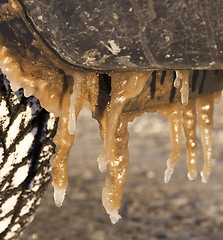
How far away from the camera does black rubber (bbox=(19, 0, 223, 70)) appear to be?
495 mm

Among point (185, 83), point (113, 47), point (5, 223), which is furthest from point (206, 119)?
point (5, 223)

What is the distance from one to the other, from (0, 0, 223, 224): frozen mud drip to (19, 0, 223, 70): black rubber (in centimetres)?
6

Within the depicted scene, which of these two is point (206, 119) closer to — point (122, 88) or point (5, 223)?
point (122, 88)

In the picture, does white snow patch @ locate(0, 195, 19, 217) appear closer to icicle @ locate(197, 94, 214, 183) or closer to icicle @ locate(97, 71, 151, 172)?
icicle @ locate(97, 71, 151, 172)

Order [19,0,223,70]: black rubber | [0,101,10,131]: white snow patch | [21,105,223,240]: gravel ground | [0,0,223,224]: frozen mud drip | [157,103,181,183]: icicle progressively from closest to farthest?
[19,0,223,70]: black rubber → [0,0,223,224]: frozen mud drip → [0,101,10,131]: white snow patch → [157,103,181,183]: icicle → [21,105,223,240]: gravel ground

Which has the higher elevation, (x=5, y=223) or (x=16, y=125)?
(x=16, y=125)

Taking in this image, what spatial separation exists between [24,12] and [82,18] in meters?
0.12

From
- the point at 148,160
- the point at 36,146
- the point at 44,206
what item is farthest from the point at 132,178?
the point at 36,146

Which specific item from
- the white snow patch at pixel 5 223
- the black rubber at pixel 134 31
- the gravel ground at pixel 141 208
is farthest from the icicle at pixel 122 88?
the gravel ground at pixel 141 208

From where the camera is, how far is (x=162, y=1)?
486 mm

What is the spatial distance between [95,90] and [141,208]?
4.78ft

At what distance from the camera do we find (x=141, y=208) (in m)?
2.05

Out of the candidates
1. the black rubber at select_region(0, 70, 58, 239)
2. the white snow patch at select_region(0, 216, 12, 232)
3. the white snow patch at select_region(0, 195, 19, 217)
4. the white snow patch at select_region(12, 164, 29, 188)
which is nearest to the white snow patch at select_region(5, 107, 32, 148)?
the black rubber at select_region(0, 70, 58, 239)

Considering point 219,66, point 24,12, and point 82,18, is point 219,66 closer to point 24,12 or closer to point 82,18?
point 82,18
